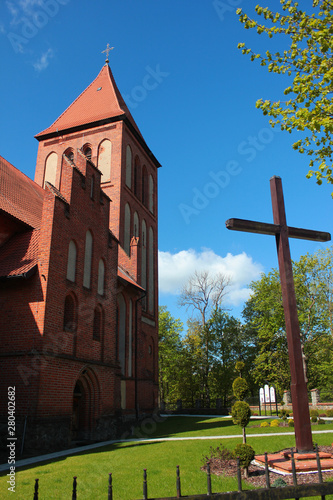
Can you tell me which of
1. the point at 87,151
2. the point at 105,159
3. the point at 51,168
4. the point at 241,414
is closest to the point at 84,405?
the point at 241,414

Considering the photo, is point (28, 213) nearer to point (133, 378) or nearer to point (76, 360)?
point (76, 360)

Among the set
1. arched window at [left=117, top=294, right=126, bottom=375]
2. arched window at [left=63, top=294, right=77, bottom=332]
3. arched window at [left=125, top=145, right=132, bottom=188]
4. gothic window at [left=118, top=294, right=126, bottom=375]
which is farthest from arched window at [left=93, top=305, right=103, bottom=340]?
arched window at [left=125, top=145, right=132, bottom=188]

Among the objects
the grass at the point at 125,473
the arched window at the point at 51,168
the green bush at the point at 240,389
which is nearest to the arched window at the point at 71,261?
the grass at the point at 125,473

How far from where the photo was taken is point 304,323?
31.2 m

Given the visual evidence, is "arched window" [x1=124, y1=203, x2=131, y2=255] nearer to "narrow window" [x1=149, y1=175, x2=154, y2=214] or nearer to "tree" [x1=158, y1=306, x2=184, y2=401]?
"narrow window" [x1=149, y1=175, x2=154, y2=214]

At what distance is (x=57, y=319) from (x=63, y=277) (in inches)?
54.2

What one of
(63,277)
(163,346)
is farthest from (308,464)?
(163,346)

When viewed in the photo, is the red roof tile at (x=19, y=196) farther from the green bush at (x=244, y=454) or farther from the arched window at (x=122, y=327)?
the green bush at (x=244, y=454)

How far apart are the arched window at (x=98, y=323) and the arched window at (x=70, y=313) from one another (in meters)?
1.70

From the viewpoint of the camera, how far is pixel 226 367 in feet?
121

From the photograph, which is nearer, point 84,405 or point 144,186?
point 84,405

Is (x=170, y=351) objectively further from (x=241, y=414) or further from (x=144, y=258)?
(x=241, y=414)

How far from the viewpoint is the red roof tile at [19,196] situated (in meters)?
13.8

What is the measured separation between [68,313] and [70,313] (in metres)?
0.07
